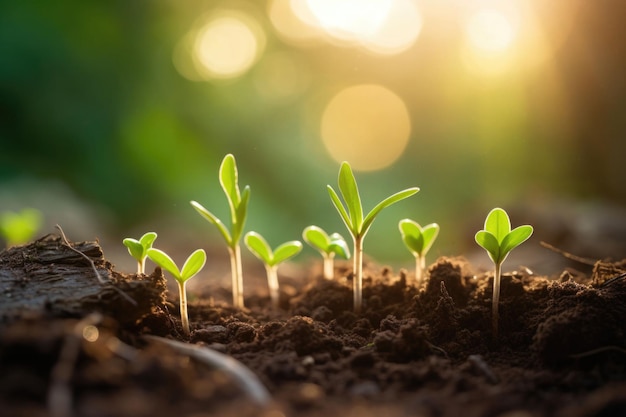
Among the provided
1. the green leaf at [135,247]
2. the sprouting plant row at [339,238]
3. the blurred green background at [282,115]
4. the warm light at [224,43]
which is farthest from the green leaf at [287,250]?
the warm light at [224,43]

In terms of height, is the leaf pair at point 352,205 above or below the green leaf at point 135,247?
above

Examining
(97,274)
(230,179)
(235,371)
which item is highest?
(230,179)

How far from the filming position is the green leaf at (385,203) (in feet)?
5.37

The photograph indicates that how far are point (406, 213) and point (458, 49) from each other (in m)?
2.25

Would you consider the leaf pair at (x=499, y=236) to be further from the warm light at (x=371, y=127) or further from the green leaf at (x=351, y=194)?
the warm light at (x=371, y=127)

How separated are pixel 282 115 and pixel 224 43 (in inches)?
52.7

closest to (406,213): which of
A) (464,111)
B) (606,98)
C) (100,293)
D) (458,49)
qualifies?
(464,111)

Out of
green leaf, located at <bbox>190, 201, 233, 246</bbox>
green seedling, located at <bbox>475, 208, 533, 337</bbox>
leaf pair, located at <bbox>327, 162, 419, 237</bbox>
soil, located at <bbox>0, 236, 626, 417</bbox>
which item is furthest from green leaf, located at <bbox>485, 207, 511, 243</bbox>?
green leaf, located at <bbox>190, 201, 233, 246</bbox>

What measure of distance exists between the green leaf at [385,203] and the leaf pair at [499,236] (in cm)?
25

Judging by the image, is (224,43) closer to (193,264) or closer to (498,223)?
(193,264)

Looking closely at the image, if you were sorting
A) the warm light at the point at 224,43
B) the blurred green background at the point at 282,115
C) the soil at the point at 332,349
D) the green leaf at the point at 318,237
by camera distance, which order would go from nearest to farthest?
the soil at the point at 332,349, the green leaf at the point at 318,237, the blurred green background at the point at 282,115, the warm light at the point at 224,43

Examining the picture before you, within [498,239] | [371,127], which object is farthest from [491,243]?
[371,127]

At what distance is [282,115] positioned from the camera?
769 centimetres

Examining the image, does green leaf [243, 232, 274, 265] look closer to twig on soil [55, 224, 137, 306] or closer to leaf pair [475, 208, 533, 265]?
twig on soil [55, 224, 137, 306]
